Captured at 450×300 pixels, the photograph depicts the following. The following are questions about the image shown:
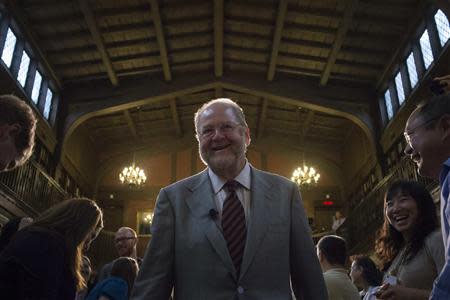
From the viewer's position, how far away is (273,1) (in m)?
11.1

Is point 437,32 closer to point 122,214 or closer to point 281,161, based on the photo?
point 281,161

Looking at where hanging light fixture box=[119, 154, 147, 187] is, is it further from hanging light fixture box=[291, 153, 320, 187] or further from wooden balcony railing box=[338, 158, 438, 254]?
wooden balcony railing box=[338, 158, 438, 254]

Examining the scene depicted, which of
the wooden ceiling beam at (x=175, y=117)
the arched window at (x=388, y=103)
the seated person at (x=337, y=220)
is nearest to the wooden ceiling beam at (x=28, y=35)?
the wooden ceiling beam at (x=175, y=117)

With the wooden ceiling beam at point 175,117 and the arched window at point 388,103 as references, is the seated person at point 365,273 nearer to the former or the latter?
the arched window at point 388,103

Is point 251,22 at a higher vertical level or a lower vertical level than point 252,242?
higher

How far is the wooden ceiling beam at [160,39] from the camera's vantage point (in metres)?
11.0

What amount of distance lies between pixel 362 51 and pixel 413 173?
3.83 meters

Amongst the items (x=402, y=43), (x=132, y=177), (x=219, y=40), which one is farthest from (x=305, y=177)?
(x=132, y=177)

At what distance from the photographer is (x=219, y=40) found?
41.6 ft

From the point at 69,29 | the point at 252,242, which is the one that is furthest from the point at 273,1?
the point at 252,242

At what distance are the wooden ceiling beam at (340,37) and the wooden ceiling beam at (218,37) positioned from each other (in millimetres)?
2917

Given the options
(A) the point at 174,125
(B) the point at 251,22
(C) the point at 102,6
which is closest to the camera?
(C) the point at 102,6

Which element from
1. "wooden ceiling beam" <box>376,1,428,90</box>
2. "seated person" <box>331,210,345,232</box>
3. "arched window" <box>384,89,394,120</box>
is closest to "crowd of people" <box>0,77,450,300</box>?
"wooden ceiling beam" <box>376,1,428,90</box>

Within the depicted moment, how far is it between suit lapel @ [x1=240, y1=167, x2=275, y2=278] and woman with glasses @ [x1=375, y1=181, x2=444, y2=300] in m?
0.76
